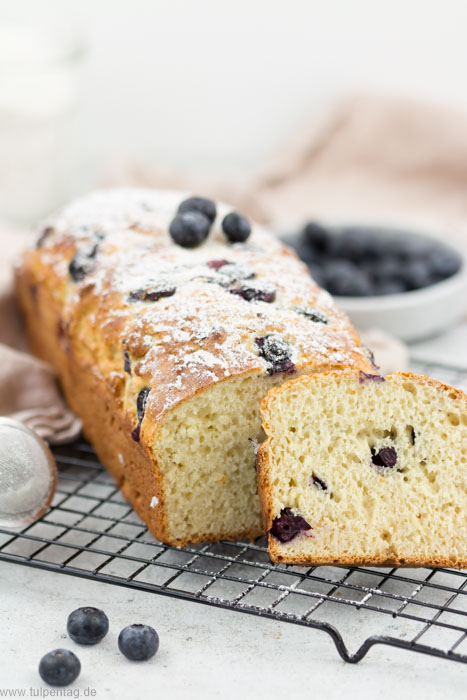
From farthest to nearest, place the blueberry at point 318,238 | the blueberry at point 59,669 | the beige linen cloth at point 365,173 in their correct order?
the beige linen cloth at point 365,173 < the blueberry at point 318,238 < the blueberry at point 59,669

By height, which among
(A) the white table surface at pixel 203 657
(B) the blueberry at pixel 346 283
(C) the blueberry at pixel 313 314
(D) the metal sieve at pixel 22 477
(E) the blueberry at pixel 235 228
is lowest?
(A) the white table surface at pixel 203 657

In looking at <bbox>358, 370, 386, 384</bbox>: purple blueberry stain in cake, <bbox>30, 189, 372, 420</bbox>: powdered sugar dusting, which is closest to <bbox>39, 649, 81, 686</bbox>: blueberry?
<bbox>30, 189, 372, 420</bbox>: powdered sugar dusting

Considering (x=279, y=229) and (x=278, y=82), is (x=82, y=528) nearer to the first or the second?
(x=279, y=229)

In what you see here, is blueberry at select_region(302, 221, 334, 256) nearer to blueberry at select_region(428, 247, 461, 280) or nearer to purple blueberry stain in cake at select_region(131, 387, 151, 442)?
blueberry at select_region(428, 247, 461, 280)

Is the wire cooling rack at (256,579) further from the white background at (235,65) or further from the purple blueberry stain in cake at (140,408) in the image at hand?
the white background at (235,65)

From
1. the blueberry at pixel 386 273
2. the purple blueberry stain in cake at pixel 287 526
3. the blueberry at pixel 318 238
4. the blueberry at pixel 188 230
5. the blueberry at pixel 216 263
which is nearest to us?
the purple blueberry stain in cake at pixel 287 526

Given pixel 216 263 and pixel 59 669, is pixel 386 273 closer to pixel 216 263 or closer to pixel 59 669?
pixel 216 263

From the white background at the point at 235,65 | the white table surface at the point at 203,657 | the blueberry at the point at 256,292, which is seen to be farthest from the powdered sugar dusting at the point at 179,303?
the white background at the point at 235,65

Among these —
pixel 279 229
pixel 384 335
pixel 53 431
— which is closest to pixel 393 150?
pixel 279 229
